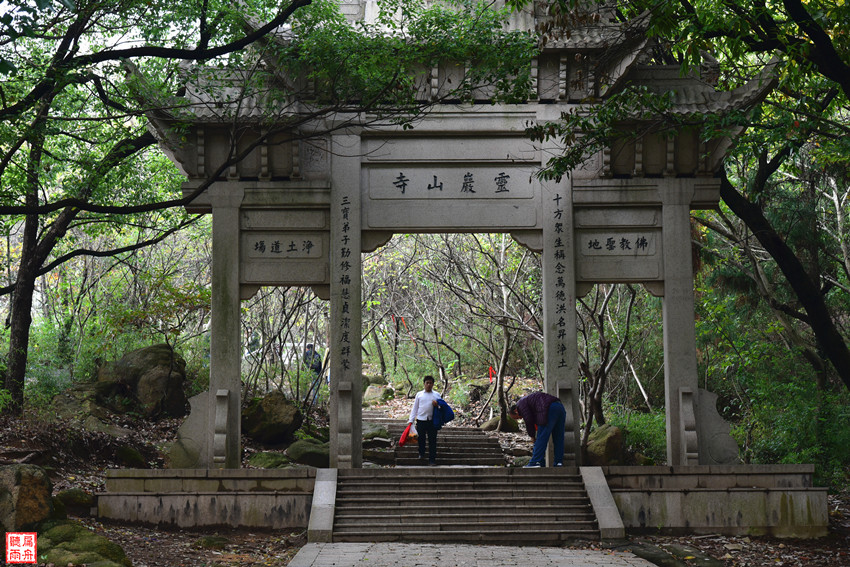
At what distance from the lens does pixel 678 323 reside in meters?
11.5

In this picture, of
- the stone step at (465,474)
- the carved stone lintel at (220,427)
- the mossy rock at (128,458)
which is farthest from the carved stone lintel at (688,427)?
the mossy rock at (128,458)

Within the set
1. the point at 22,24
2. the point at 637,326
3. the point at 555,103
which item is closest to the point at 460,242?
the point at 637,326

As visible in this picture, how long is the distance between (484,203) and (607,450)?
5.05 m

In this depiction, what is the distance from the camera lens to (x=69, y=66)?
9.34m

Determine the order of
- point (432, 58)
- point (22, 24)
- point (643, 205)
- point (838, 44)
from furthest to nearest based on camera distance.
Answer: point (643, 205) → point (432, 58) → point (838, 44) → point (22, 24)

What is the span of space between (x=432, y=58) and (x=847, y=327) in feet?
36.8

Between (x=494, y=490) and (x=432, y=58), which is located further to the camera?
(x=432, y=58)

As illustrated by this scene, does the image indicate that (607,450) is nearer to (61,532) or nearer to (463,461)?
(463,461)

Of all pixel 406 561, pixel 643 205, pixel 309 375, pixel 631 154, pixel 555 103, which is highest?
pixel 555 103

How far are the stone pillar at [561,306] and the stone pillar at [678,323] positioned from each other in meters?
1.32

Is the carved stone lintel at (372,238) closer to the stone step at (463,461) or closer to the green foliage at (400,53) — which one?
the green foliage at (400,53)

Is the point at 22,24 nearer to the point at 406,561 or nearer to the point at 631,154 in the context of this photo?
the point at 406,561

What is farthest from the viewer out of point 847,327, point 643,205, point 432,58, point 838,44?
point 847,327

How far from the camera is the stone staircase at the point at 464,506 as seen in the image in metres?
9.52
